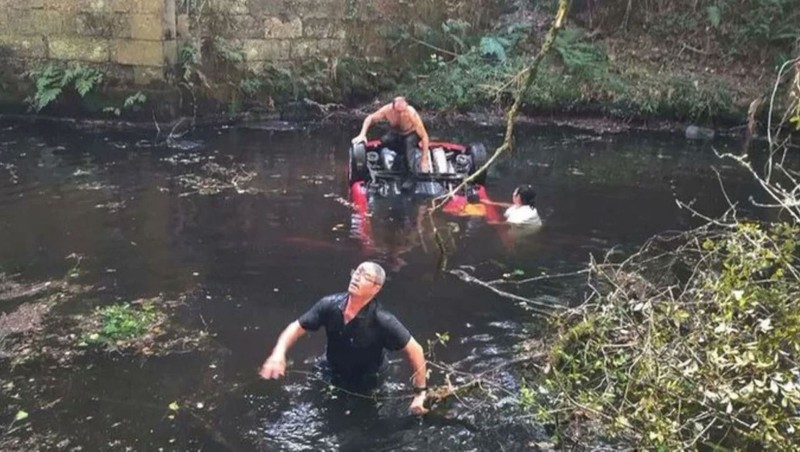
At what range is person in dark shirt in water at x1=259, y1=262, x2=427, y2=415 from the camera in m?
5.29

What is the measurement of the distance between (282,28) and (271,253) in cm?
829

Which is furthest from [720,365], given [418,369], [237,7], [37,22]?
[37,22]

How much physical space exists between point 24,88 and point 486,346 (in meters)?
11.2

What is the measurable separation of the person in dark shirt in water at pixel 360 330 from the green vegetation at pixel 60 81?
1013 cm

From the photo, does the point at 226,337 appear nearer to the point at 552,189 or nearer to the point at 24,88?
the point at 552,189

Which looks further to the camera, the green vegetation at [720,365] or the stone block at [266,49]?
the stone block at [266,49]

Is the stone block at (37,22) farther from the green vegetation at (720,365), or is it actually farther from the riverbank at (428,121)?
the green vegetation at (720,365)

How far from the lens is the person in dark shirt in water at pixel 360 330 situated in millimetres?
5285

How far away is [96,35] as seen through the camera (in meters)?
14.1

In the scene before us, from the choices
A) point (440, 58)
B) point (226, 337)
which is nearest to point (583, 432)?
point (226, 337)

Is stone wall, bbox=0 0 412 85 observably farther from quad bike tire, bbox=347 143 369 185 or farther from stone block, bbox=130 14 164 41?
quad bike tire, bbox=347 143 369 185

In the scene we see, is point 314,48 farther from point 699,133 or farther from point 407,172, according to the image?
point 699,133

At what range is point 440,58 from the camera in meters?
17.5

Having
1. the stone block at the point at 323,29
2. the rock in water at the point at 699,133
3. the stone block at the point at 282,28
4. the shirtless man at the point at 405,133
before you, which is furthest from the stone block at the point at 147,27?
the rock in water at the point at 699,133
